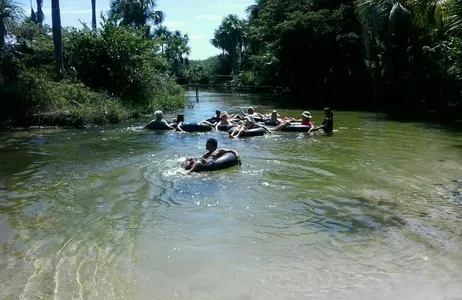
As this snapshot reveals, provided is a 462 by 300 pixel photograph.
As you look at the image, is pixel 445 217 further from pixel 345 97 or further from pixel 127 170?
pixel 345 97

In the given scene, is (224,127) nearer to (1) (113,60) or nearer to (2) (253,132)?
(2) (253,132)

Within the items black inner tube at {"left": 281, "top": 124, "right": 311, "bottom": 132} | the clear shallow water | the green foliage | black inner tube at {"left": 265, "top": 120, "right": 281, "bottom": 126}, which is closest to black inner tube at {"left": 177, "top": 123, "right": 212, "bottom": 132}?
black inner tube at {"left": 265, "top": 120, "right": 281, "bottom": 126}

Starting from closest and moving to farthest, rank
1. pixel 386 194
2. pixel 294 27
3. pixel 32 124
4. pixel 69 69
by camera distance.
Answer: pixel 386 194, pixel 32 124, pixel 69 69, pixel 294 27

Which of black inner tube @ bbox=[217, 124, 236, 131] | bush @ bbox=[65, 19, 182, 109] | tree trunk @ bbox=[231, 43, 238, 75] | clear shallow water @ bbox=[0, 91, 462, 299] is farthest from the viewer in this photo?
tree trunk @ bbox=[231, 43, 238, 75]

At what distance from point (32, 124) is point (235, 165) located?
12658 millimetres

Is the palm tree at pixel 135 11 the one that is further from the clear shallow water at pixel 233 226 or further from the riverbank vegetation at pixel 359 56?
the clear shallow water at pixel 233 226

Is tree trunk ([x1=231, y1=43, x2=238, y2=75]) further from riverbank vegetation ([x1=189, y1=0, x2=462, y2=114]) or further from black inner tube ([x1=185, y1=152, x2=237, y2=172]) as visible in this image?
black inner tube ([x1=185, y1=152, x2=237, y2=172])

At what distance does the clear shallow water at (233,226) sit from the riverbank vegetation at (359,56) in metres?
12.8

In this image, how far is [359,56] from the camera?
36.4m

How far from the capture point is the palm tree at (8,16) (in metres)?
25.6

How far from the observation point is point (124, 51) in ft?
92.7

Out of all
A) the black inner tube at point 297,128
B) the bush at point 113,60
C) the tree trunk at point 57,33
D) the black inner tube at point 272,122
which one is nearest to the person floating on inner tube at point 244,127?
the black inner tube at point 297,128

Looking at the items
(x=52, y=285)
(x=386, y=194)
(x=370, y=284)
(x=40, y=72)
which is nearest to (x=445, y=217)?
(x=386, y=194)

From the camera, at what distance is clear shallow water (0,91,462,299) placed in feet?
20.6
